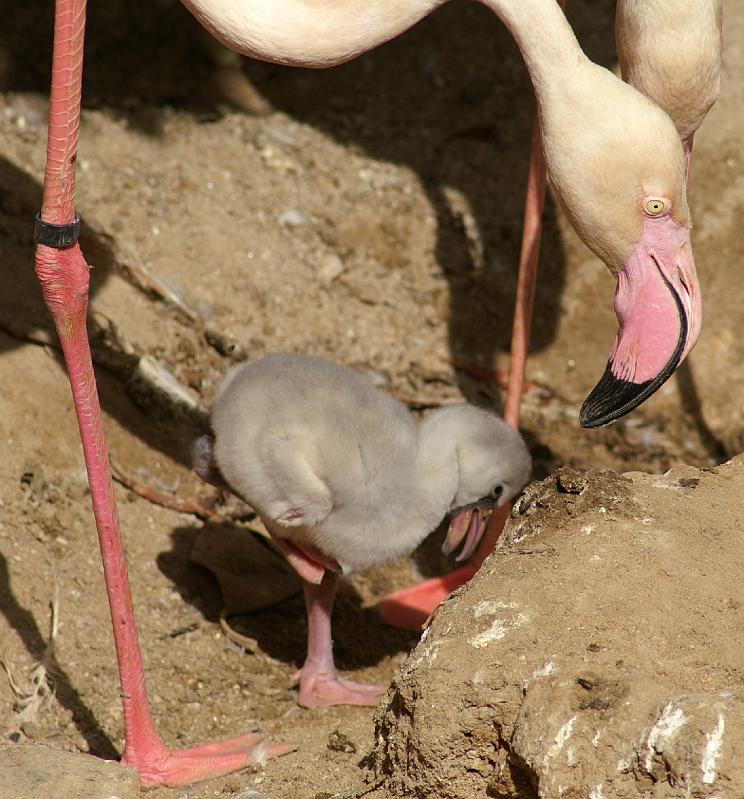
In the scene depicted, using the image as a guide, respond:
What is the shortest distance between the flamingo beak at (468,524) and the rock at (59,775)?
1119mm

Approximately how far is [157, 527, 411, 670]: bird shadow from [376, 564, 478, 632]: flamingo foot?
70 mm

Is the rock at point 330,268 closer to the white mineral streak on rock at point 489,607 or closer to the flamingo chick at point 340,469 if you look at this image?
the flamingo chick at point 340,469

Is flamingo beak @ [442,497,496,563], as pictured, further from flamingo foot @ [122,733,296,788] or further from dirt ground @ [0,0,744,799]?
flamingo foot @ [122,733,296,788]

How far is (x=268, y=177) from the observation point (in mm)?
5531

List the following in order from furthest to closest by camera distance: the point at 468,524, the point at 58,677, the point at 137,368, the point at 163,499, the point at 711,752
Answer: the point at 137,368 < the point at 163,499 < the point at 468,524 < the point at 58,677 < the point at 711,752

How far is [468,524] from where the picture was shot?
11.3 feet

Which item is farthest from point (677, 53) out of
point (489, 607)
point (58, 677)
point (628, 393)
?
point (58, 677)

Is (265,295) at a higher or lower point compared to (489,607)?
lower

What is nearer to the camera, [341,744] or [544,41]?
[341,744]

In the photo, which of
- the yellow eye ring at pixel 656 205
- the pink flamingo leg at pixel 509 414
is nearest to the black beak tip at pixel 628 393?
the yellow eye ring at pixel 656 205

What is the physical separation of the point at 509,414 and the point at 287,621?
1047 mm

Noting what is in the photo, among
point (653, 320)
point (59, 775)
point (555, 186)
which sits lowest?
point (59, 775)

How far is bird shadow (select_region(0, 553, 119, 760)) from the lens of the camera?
10.5 feet

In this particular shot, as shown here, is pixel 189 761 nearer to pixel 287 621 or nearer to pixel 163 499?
pixel 287 621
